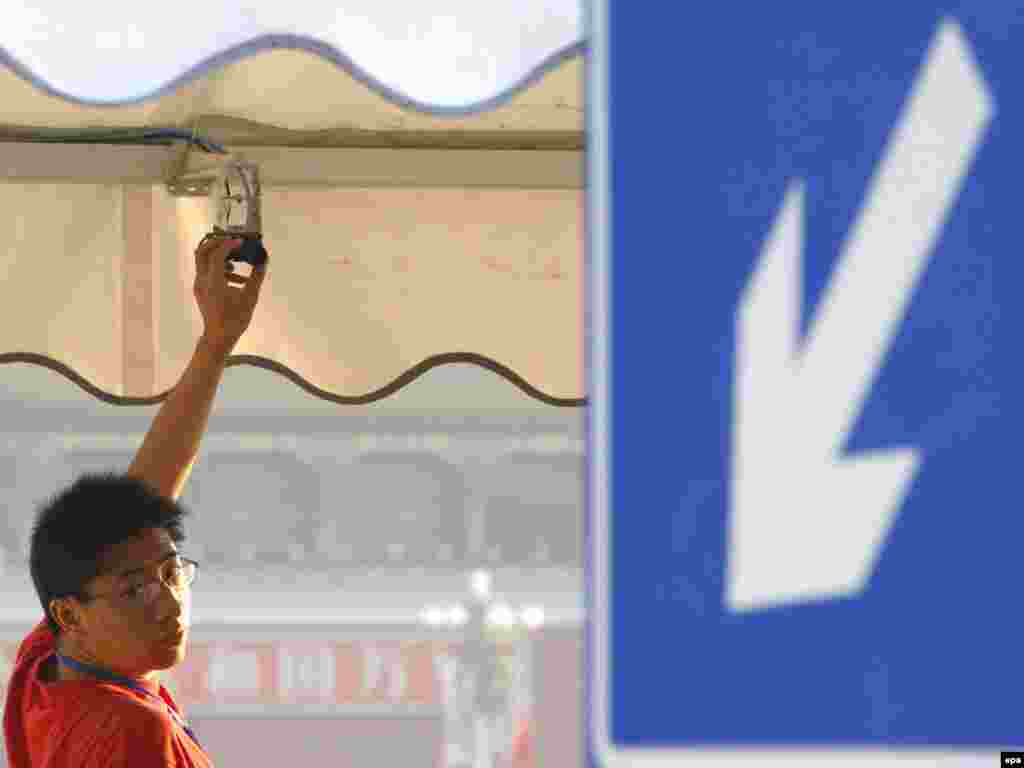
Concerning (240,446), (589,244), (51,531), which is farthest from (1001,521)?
(240,446)

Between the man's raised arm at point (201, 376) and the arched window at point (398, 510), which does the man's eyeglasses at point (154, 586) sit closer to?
the man's raised arm at point (201, 376)

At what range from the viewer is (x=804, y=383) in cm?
79

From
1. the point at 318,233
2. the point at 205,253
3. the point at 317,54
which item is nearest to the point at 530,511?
the point at 318,233

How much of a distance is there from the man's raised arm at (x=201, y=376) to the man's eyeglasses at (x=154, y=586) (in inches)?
10.5

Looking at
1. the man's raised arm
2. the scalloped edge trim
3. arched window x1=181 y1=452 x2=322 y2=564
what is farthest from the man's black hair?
arched window x1=181 y1=452 x2=322 y2=564

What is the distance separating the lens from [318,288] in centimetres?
312

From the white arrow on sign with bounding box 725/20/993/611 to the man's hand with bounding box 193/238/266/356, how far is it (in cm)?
196

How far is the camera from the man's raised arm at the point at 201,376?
266 centimetres

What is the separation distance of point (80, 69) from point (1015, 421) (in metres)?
1.37

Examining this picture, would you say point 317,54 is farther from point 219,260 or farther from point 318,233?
point 318,233

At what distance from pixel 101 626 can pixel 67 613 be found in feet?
0.16

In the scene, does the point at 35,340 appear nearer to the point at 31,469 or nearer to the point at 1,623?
the point at 1,623

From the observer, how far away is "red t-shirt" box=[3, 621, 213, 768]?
81.5 inches

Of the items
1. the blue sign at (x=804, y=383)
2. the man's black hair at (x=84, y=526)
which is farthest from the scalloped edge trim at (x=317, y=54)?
the blue sign at (x=804, y=383)
